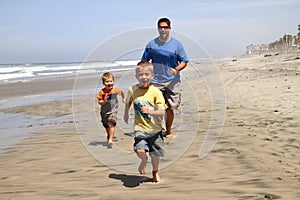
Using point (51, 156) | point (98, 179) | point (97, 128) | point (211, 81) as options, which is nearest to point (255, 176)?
point (98, 179)

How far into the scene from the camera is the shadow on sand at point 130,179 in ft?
14.8

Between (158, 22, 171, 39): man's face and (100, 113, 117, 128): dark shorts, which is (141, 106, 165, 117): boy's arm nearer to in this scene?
(158, 22, 171, 39): man's face

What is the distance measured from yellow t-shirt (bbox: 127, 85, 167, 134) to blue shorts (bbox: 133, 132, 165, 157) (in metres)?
0.06

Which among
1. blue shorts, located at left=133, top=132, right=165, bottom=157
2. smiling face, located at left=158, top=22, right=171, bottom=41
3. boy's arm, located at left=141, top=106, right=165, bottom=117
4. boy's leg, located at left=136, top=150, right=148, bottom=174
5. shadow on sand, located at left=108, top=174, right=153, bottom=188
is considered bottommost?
shadow on sand, located at left=108, top=174, right=153, bottom=188

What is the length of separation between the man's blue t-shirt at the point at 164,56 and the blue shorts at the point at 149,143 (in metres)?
2.48

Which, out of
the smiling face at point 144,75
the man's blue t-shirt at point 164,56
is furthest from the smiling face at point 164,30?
the smiling face at point 144,75

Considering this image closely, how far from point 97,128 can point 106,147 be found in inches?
84.6

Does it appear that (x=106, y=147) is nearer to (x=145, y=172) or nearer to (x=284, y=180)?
(x=145, y=172)

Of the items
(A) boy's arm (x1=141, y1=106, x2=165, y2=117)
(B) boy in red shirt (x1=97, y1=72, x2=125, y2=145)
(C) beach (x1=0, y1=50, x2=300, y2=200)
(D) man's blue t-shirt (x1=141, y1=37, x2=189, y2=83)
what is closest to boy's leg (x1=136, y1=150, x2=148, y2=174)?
(C) beach (x1=0, y1=50, x2=300, y2=200)

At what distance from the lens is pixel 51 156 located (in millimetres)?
6215

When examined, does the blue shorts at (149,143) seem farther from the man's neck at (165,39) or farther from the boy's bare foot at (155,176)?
the man's neck at (165,39)

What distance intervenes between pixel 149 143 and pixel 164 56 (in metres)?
2.66

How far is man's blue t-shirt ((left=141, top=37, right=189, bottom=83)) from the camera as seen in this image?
6660mm

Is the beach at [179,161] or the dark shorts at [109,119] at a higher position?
the dark shorts at [109,119]
